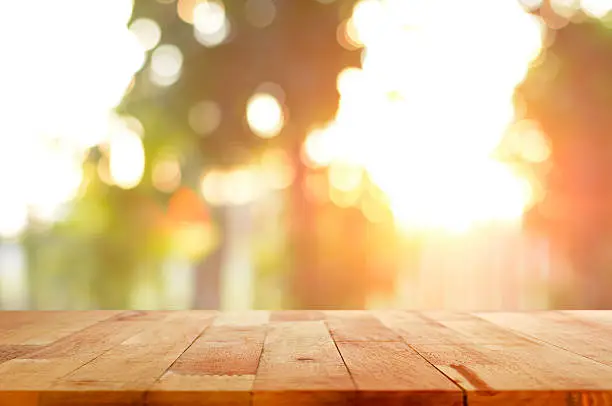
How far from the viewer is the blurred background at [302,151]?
12.2ft

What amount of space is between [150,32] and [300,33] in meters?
0.75

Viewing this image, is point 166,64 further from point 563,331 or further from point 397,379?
point 397,379

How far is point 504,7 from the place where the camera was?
3863mm

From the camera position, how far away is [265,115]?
374cm

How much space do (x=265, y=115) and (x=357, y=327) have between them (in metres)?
2.34

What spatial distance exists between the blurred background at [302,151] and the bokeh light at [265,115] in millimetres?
11

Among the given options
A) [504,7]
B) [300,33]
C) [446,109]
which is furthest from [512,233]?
[300,33]

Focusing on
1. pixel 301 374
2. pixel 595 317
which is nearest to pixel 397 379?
pixel 301 374

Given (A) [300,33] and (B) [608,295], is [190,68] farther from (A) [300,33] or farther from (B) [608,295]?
(B) [608,295]

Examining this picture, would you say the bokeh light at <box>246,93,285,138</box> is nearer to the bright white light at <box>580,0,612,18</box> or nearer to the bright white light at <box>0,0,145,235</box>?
the bright white light at <box>0,0,145,235</box>

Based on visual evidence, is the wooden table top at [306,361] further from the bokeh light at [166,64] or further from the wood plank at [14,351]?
the bokeh light at [166,64]

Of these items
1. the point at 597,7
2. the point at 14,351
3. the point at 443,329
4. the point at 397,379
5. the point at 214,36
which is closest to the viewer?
the point at 397,379

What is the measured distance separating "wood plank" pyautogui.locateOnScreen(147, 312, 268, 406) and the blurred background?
2.36m

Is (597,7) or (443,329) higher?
(597,7)
